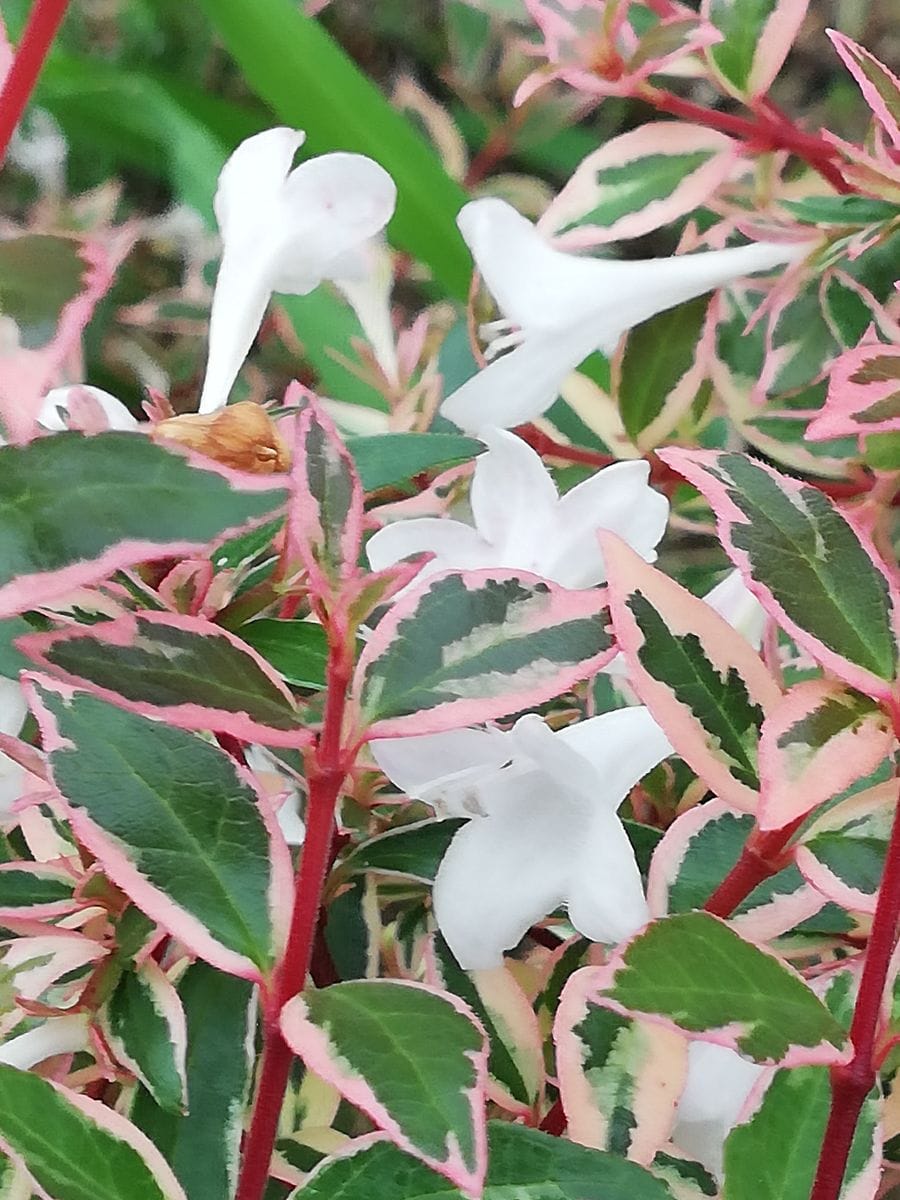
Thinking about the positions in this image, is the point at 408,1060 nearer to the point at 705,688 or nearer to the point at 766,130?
the point at 705,688

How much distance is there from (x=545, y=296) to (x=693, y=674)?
0.24m

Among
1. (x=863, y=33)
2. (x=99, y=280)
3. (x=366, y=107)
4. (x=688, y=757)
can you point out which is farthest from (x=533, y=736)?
(x=863, y=33)

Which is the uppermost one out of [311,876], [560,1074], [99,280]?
[99,280]

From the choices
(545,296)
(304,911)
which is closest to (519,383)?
(545,296)

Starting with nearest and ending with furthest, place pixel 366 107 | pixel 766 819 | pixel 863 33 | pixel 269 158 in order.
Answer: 1. pixel 766 819
2. pixel 269 158
3. pixel 366 107
4. pixel 863 33

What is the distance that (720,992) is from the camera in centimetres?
30

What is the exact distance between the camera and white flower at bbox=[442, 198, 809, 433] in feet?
1.61

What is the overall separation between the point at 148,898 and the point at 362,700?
73 millimetres

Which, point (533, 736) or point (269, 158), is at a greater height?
point (269, 158)

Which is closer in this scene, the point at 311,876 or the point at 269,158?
the point at 311,876

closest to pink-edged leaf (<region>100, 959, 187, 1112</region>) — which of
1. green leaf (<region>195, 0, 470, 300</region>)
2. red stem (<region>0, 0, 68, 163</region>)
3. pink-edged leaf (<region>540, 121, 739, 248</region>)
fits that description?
red stem (<region>0, 0, 68, 163</region>)

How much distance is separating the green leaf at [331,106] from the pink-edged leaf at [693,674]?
62cm

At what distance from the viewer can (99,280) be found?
1.00ft

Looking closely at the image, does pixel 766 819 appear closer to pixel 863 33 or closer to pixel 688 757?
pixel 688 757
